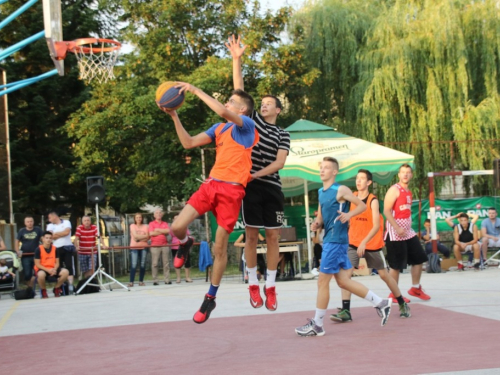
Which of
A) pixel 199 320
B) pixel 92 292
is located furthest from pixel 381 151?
pixel 199 320

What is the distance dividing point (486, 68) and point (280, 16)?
28.4ft

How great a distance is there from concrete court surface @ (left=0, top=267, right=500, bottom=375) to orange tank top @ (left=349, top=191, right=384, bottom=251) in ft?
2.99

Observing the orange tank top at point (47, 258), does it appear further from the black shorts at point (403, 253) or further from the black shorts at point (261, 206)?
the black shorts at point (261, 206)

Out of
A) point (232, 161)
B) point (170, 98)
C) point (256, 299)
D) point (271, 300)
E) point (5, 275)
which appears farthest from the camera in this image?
point (5, 275)

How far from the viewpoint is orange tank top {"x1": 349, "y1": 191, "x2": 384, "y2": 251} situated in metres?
10.1

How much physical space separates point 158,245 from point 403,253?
10289mm

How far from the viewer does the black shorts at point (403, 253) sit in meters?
10.5

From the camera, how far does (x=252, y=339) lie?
8.16 metres

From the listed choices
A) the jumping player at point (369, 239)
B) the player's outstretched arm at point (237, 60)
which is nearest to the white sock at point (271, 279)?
the jumping player at point (369, 239)

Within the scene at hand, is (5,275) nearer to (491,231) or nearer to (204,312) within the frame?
(204,312)

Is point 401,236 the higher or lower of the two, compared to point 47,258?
higher

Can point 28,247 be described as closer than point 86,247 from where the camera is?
No

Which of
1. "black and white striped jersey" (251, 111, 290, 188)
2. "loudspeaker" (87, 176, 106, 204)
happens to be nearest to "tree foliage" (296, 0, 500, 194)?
"loudspeaker" (87, 176, 106, 204)

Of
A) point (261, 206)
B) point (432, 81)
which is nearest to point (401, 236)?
point (261, 206)
